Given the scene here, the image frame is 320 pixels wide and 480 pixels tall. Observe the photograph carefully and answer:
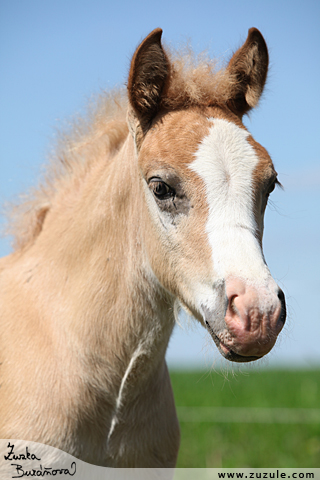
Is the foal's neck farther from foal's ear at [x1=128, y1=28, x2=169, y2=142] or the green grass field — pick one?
the green grass field

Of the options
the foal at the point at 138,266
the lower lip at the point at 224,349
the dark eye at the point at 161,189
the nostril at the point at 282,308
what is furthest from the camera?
the dark eye at the point at 161,189

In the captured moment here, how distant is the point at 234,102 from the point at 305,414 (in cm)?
669

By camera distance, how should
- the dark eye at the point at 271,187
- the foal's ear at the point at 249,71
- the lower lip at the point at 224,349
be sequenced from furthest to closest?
the foal's ear at the point at 249,71 → the dark eye at the point at 271,187 → the lower lip at the point at 224,349

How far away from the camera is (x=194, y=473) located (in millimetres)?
5891

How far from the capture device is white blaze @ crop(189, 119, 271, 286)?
224 centimetres

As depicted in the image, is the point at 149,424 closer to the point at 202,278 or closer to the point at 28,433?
the point at 28,433

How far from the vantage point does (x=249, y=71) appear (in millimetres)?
3172

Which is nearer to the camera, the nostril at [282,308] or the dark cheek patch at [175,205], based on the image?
the nostril at [282,308]

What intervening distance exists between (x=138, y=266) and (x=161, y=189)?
544 mm

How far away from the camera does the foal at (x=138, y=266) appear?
2.52m
